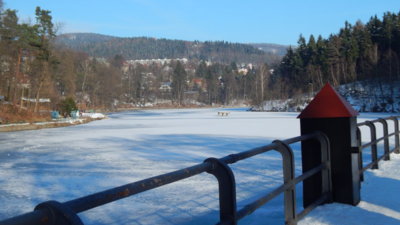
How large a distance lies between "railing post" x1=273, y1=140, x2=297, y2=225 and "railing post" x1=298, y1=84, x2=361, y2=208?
88cm

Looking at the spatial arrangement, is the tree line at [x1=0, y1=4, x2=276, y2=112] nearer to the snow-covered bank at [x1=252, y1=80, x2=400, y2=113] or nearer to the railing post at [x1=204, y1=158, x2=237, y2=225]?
the snow-covered bank at [x1=252, y1=80, x2=400, y2=113]

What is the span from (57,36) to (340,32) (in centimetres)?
6662

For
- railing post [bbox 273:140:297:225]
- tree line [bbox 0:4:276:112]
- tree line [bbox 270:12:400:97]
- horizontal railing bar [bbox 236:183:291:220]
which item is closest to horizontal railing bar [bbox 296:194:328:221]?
railing post [bbox 273:140:297:225]

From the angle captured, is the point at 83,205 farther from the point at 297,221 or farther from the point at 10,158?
the point at 10,158

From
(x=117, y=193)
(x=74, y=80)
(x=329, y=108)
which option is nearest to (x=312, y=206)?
(x=329, y=108)

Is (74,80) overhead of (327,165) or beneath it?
overhead

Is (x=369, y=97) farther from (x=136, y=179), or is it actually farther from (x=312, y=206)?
(x=312, y=206)

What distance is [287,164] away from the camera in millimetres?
3258

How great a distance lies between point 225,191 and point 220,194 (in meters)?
0.05

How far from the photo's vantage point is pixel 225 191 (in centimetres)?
220

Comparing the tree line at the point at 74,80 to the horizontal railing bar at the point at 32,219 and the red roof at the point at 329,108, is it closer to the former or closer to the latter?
the red roof at the point at 329,108

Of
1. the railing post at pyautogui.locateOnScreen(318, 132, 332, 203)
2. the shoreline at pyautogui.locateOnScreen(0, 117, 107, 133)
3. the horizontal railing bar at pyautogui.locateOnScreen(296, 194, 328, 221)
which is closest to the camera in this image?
the horizontal railing bar at pyautogui.locateOnScreen(296, 194, 328, 221)

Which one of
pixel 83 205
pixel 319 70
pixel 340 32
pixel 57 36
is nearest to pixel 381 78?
pixel 319 70

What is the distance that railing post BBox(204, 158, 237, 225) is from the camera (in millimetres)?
2164
